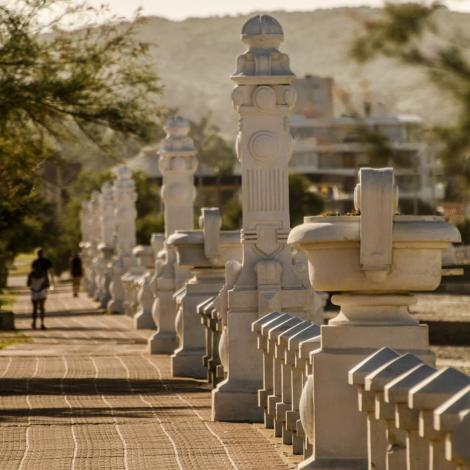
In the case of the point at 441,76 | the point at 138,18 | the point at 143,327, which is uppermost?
the point at 138,18

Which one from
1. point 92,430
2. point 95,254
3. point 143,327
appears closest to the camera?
point 92,430

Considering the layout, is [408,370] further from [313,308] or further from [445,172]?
[313,308]

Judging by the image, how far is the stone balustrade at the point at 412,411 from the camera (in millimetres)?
6988

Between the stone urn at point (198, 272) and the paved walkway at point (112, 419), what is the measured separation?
34 centimetres

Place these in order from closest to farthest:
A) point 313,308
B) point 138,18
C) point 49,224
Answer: point 313,308
point 138,18
point 49,224

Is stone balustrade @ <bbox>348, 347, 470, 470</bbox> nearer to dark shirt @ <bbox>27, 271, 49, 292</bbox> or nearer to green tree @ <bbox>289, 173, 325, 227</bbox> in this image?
dark shirt @ <bbox>27, 271, 49, 292</bbox>

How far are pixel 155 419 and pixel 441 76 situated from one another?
293 inches

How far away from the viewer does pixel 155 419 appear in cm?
1530

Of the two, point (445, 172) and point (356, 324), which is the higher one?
point (445, 172)

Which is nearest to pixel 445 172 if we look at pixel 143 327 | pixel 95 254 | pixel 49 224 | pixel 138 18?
pixel 138 18

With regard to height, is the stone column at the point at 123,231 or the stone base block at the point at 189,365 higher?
the stone column at the point at 123,231

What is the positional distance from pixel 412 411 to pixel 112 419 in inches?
302

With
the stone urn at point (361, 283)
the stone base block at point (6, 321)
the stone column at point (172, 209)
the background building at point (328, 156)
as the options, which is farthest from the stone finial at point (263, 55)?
→ the background building at point (328, 156)

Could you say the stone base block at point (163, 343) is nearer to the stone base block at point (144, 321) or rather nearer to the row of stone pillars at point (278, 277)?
the row of stone pillars at point (278, 277)
